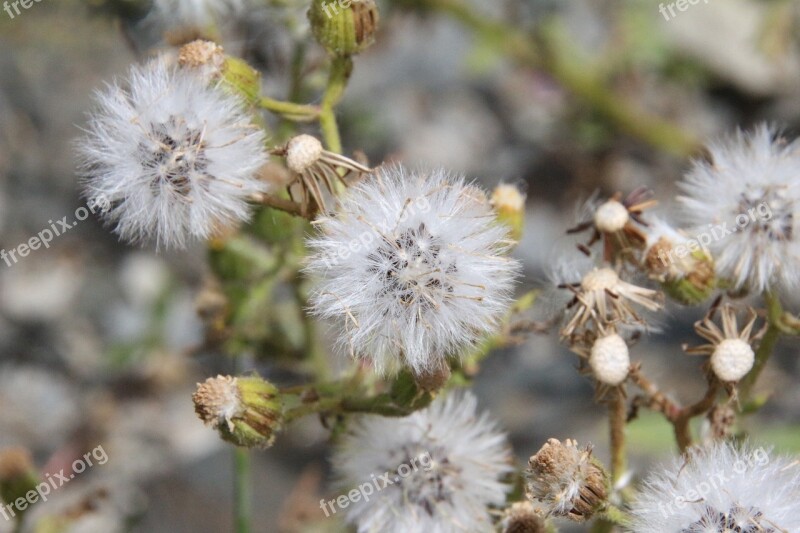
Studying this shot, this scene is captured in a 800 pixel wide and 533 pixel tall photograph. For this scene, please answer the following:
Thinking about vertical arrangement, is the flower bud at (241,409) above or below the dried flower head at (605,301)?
below

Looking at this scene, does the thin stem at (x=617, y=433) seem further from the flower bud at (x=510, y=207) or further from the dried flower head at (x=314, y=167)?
the dried flower head at (x=314, y=167)

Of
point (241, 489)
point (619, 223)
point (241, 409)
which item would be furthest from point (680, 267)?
point (241, 489)

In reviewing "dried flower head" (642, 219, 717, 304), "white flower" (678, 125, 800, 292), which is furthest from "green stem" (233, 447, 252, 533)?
"white flower" (678, 125, 800, 292)

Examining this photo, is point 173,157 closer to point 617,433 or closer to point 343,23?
point 343,23

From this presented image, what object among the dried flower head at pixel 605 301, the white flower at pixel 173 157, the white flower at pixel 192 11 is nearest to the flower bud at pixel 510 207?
the dried flower head at pixel 605 301

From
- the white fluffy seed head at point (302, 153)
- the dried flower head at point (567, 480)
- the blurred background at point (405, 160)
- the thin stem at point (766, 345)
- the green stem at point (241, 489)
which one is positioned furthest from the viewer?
the blurred background at point (405, 160)
